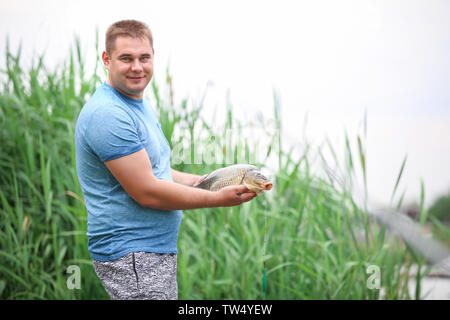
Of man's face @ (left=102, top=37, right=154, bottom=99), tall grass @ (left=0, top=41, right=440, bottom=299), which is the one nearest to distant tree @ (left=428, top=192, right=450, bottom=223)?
tall grass @ (left=0, top=41, right=440, bottom=299)

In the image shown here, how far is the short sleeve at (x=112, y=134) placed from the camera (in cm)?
99

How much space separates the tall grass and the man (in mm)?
748

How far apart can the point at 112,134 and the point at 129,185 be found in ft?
0.39

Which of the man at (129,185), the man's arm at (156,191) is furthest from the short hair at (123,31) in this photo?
the man's arm at (156,191)

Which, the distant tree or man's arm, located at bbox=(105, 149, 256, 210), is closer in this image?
man's arm, located at bbox=(105, 149, 256, 210)

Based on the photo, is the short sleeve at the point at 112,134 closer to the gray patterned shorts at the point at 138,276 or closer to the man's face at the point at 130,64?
the man's face at the point at 130,64

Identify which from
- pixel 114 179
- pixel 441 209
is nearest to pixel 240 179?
pixel 114 179

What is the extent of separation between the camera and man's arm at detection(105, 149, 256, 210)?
39.1 inches

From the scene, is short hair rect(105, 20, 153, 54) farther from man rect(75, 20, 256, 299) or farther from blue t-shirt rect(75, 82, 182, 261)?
blue t-shirt rect(75, 82, 182, 261)

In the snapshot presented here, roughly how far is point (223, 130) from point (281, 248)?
59 cm

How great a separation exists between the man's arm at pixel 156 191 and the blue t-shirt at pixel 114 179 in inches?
1.2

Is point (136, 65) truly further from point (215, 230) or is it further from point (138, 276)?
point (215, 230)
